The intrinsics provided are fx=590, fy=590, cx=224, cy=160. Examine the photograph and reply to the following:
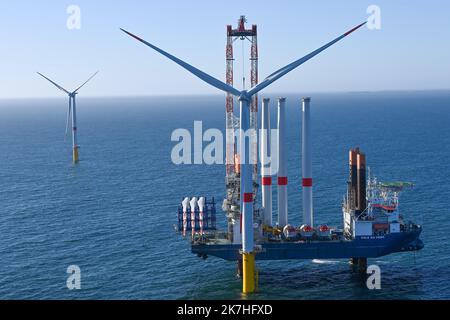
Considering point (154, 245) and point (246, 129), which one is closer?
point (246, 129)

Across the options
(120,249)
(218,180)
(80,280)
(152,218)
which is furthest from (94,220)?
(218,180)

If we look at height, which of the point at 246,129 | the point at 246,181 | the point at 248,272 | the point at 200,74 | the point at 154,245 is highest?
the point at 200,74

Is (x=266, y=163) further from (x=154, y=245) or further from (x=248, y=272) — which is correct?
(x=154, y=245)

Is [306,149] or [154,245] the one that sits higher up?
[306,149]

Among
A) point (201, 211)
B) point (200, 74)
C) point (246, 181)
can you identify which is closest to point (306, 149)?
point (246, 181)

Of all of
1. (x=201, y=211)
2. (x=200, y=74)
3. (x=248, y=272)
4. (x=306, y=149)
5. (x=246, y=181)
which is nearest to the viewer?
(x=200, y=74)

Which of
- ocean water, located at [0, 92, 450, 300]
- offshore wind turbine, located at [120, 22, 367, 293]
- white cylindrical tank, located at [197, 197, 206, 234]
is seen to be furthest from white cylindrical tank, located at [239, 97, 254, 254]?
white cylindrical tank, located at [197, 197, 206, 234]

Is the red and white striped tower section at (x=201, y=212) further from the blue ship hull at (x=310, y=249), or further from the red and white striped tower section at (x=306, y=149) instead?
the red and white striped tower section at (x=306, y=149)
